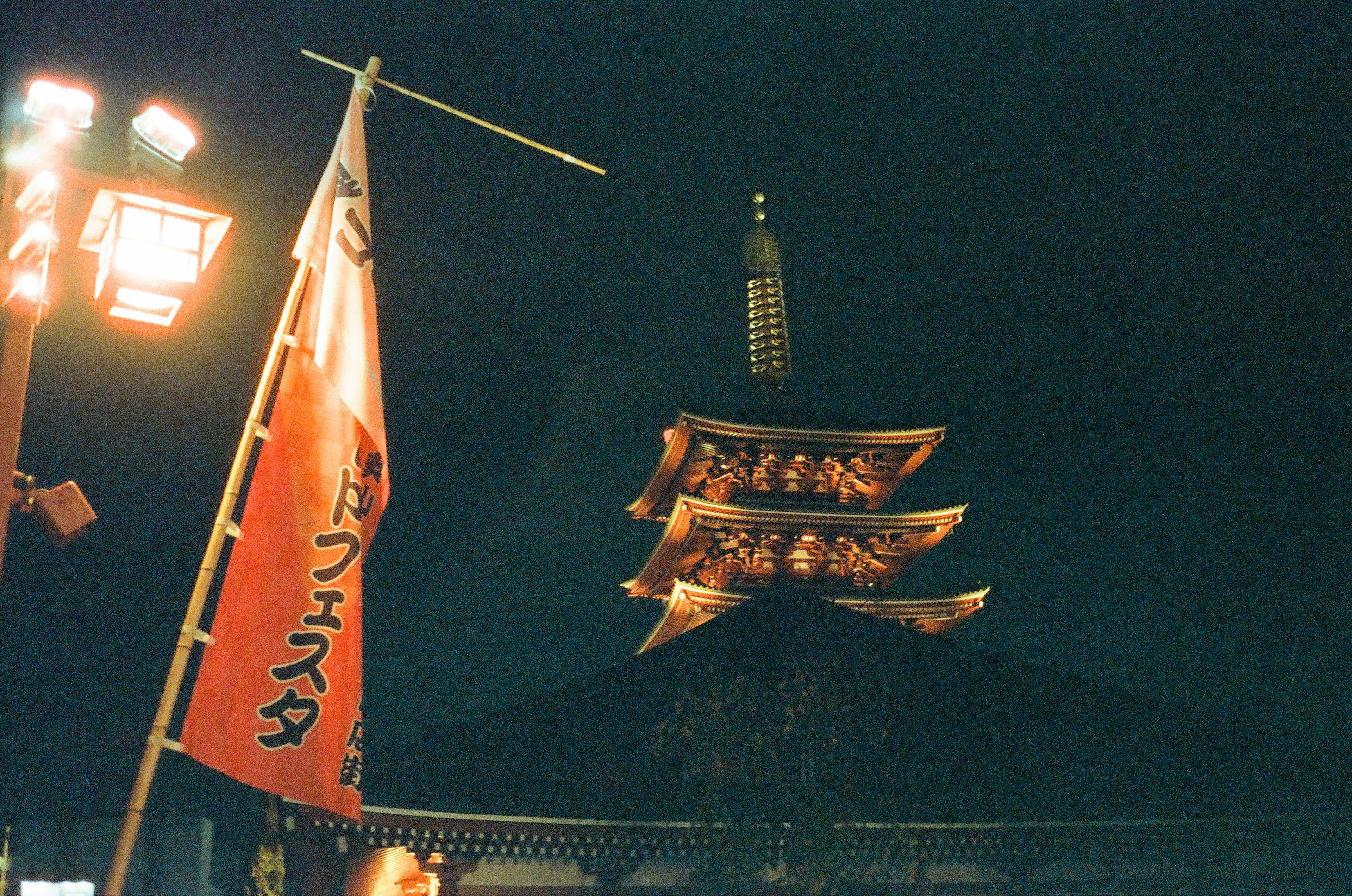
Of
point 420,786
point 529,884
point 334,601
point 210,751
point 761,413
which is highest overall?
point 761,413

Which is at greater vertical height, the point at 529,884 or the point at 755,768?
the point at 755,768

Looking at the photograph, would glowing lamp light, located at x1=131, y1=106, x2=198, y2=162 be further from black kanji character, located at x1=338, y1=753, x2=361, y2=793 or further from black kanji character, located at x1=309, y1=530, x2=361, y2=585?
black kanji character, located at x1=338, y1=753, x2=361, y2=793

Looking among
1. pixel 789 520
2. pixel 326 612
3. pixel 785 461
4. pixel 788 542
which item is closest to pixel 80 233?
pixel 326 612

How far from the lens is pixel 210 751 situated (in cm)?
504

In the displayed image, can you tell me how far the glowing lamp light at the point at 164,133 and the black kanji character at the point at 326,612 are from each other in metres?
2.16

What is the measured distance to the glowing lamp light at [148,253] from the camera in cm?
498

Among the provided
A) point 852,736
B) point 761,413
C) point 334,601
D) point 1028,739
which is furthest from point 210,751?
point 761,413

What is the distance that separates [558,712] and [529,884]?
212cm

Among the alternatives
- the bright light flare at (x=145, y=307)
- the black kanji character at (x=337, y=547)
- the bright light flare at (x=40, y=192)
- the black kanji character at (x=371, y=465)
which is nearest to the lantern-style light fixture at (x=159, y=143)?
the bright light flare at (x=40, y=192)

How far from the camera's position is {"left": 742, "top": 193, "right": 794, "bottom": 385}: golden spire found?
25.4 metres

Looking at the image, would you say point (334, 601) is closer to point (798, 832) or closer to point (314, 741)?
point (314, 741)

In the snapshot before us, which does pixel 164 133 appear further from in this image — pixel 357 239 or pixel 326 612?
pixel 326 612

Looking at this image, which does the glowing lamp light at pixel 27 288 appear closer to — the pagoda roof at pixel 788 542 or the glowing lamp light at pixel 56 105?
the glowing lamp light at pixel 56 105

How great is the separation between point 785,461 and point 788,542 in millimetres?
1738
